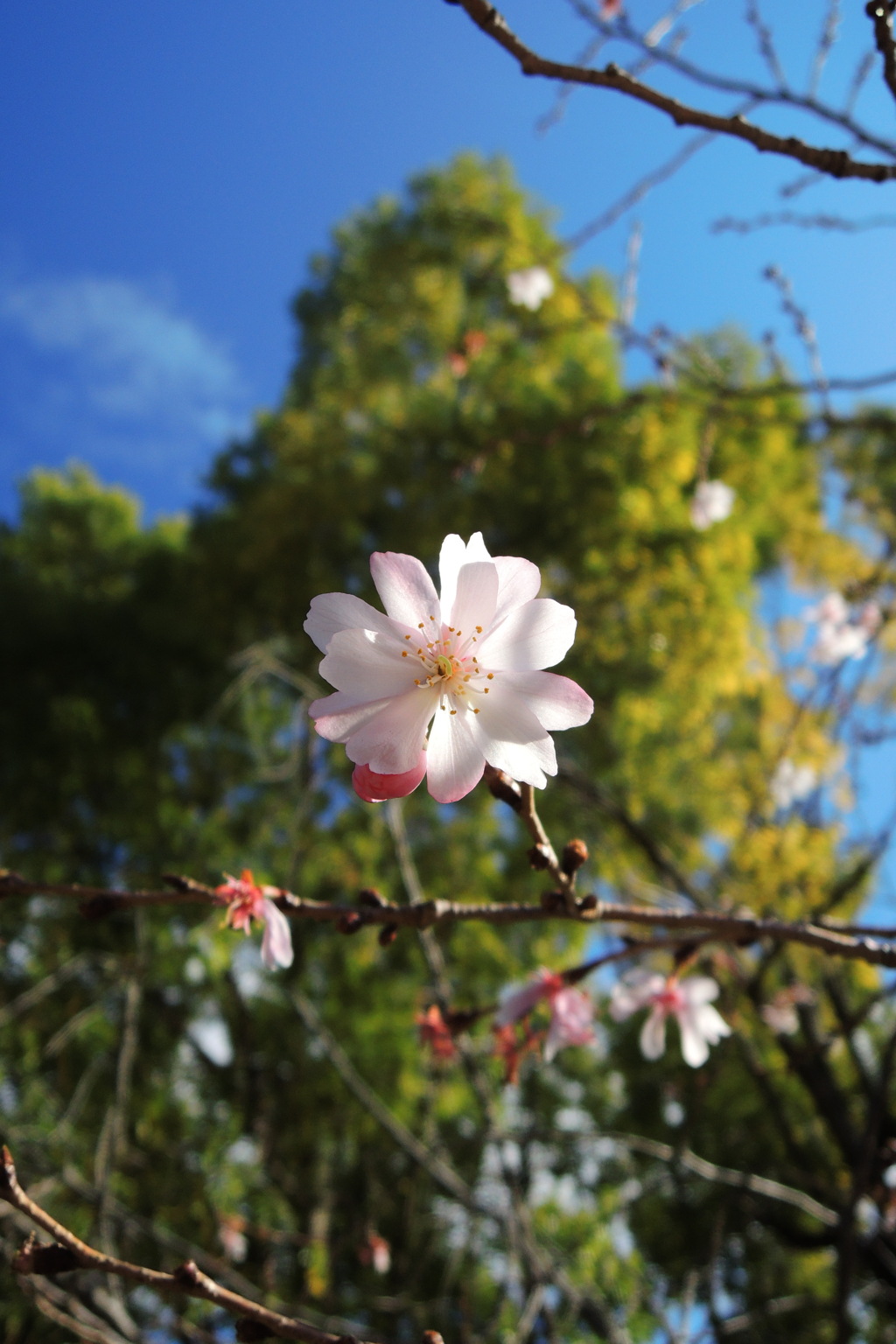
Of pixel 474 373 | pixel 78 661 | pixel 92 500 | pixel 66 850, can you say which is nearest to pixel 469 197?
pixel 474 373

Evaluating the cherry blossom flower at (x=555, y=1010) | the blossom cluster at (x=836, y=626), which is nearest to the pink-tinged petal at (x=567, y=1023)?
the cherry blossom flower at (x=555, y=1010)

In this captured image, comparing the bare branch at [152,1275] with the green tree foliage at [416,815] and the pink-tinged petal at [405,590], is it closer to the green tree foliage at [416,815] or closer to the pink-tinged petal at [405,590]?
the pink-tinged petal at [405,590]

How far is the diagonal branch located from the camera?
2.52 ft

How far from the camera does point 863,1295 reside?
242 centimetres

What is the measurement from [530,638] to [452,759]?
13 cm

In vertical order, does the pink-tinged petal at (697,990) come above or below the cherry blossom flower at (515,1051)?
above

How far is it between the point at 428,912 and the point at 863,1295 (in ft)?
8.31

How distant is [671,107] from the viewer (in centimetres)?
83

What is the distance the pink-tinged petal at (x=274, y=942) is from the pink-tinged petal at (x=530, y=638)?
0.36 meters

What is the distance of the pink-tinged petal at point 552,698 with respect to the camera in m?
0.71

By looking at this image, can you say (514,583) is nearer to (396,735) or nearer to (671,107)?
(396,735)

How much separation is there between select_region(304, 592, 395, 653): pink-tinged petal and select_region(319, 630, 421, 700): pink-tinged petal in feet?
0.04

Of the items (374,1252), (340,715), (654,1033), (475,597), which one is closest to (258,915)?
(340,715)

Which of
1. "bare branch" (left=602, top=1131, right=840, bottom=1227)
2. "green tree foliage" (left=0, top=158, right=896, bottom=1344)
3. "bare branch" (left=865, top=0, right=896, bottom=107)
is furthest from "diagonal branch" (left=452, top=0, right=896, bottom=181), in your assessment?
"green tree foliage" (left=0, top=158, right=896, bottom=1344)
